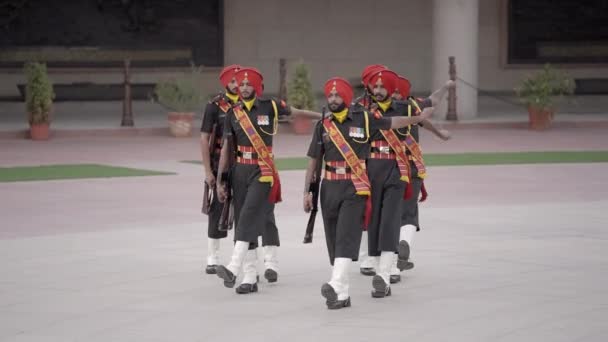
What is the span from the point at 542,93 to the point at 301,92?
4.68 metres

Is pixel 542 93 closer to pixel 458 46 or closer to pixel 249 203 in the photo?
pixel 458 46

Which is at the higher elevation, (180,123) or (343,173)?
(343,173)

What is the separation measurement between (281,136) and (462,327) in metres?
15.5

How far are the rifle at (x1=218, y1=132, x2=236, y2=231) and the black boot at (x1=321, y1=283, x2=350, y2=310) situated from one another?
1.30 metres

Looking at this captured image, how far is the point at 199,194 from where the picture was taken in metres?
16.7

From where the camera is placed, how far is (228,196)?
424 inches

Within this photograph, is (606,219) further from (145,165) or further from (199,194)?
(145,165)

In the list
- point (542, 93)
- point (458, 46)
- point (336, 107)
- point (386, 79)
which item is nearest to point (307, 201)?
point (336, 107)

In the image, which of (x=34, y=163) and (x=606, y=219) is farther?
(x=34, y=163)

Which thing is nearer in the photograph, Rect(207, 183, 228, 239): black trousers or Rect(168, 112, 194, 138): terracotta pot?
Rect(207, 183, 228, 239): black trousers

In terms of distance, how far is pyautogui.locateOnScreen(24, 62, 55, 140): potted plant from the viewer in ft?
76.9

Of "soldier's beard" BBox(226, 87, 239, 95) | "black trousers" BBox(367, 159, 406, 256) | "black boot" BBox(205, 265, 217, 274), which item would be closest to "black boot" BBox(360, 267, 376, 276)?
"black trousers" BBox(367, 159, 406, 256)

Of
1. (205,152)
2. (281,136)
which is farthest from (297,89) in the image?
(205,152)

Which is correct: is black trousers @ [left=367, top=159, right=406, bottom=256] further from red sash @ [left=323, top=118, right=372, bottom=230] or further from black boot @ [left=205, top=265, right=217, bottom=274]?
black boot @ [left=205, top=265, right=217, bottom=274]
